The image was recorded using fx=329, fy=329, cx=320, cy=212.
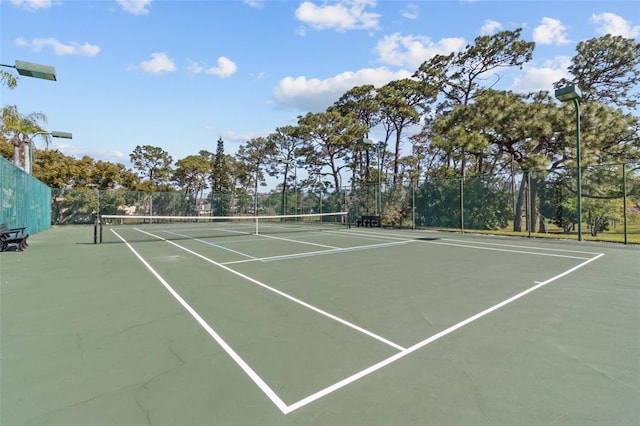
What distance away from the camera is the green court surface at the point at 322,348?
229 cm

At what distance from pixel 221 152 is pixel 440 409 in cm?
4856

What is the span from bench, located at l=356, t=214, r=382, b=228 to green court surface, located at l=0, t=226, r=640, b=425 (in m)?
14.8

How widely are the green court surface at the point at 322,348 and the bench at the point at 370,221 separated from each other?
14821 mm

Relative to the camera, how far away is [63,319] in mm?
4188

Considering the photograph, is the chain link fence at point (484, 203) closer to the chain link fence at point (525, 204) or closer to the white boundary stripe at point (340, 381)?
the chain link fence at point (525, 204)

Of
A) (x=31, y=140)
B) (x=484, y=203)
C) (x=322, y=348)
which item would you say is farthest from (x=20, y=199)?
(x=484, y=203)

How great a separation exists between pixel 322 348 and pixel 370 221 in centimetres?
1910

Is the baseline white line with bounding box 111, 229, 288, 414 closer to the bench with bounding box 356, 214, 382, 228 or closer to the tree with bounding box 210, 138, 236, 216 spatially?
the bench with bounding box 356, 214, 382, 228

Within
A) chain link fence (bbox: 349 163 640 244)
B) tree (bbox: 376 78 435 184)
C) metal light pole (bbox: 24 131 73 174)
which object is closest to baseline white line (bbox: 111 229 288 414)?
chain link fence (bbox: 349 163 640 244)

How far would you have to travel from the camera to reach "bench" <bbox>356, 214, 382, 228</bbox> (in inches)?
855

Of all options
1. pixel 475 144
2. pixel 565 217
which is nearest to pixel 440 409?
pixel 565 217

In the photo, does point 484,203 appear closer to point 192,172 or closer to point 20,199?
point 20,199

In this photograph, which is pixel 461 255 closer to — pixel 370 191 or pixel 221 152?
pixel 370 191

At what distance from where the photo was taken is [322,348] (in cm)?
329
